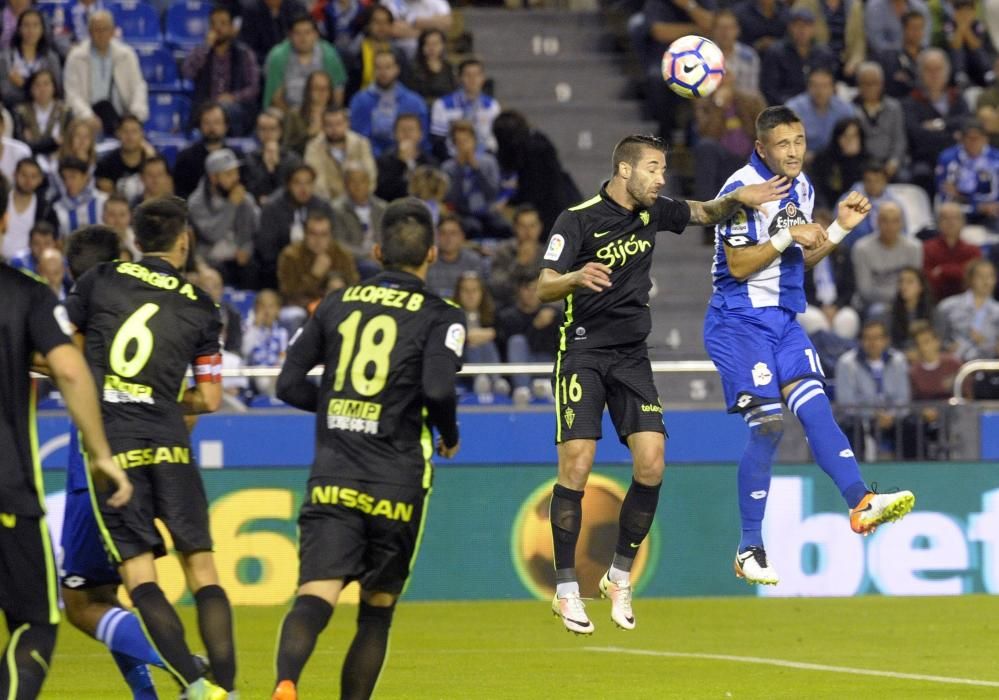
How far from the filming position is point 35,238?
646 inches

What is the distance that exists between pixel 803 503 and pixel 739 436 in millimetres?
964

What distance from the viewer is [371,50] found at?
766 inches

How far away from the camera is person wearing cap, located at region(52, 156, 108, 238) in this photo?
56.0 feet

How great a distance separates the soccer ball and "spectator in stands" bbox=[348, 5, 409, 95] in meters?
8.87

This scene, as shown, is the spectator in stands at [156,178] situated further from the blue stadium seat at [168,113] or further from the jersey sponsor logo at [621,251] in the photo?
the jersey sponsor logo at [621,251]

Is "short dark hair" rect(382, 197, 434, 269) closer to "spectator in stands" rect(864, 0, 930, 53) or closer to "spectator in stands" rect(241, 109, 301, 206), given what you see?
"spectator in stands" rect(241, 109, 301, 206)

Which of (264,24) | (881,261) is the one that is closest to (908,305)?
(881,261)

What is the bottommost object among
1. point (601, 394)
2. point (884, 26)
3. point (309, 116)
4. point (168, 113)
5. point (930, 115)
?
point (601, 394)

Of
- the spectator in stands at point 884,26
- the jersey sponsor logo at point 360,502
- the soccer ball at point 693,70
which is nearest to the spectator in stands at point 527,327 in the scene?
the soccer ball at point 693,70

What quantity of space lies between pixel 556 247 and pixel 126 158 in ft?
29.5

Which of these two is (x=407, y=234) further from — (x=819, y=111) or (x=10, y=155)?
(x=819, y=111)

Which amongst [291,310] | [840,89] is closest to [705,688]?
[291,310]

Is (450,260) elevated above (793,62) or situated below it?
below

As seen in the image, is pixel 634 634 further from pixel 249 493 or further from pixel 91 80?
pixel 91 80
